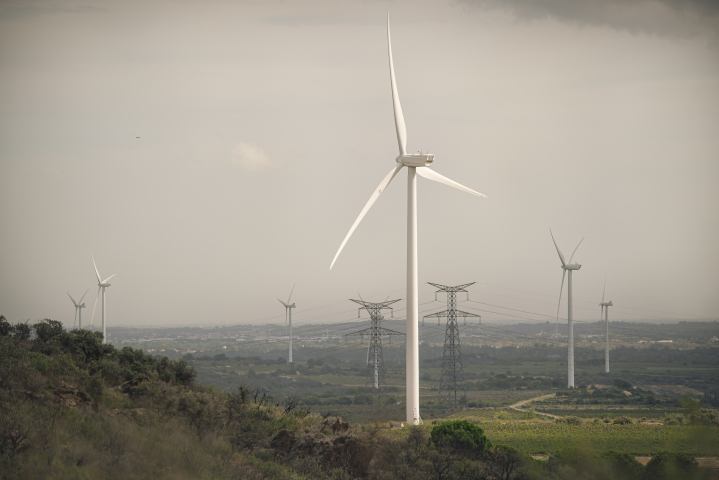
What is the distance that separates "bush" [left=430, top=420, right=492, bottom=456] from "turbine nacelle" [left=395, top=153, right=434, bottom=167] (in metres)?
20.9

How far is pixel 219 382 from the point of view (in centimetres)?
13038

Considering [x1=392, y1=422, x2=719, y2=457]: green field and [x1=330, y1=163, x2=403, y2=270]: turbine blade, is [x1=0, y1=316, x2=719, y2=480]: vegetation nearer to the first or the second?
[x1=392, y1=422, x2=719, y2=457]: green field

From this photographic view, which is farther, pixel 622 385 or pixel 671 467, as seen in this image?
pixel 622 385

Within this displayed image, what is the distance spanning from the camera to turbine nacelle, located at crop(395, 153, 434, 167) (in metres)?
49.9

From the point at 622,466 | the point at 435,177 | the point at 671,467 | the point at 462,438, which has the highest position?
the point at 435,177

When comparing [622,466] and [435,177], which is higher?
[435,177]

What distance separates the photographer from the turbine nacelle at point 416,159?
49.9 meters

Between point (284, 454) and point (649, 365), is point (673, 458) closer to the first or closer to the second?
point (284, 454)

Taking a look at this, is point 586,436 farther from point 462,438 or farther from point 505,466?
point 505,466

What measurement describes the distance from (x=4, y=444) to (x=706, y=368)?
18626cm

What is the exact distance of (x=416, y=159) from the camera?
50.1 meters

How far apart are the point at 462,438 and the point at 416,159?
22551 millimetres

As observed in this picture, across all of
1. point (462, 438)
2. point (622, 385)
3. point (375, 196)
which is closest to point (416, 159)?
point (375, 196)

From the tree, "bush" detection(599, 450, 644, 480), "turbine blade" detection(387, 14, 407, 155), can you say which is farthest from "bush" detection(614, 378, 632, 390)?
the tree
